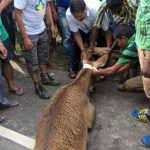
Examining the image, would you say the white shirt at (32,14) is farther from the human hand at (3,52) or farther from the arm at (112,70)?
the arm at (112,70)

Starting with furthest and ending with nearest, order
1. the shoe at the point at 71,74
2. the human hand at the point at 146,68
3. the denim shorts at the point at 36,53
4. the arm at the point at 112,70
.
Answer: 1. the shoe at the point at 71,74
2. the denim shorts at the point at 36,53
3. the arm at the point at 112,70
4. the human hand at the point at 146,68

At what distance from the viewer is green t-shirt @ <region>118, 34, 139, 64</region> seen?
4954mm

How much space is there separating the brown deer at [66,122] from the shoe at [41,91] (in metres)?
1.08

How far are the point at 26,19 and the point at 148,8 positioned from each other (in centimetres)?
220

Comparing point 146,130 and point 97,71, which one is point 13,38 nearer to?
point 97,71

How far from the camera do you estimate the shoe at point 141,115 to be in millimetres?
5016

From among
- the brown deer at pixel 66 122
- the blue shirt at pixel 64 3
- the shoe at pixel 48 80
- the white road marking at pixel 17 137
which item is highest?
the blue shirt at pixel 64 3

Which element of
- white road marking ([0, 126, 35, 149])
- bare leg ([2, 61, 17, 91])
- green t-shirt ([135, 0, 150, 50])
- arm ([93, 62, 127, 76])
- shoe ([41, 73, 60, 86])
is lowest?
shoe ([41, 73, 60, 86])

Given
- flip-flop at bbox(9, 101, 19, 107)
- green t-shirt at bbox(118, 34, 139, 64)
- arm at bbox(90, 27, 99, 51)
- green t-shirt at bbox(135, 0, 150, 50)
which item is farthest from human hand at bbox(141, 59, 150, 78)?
flip-flop at bbox(9, 101, 19, 107)

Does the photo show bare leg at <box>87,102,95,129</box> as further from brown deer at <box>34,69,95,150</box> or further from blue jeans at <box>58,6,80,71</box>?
blue jeans at <box>58,6,80,71</box>

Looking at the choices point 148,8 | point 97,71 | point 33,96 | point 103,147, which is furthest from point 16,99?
point 148,8

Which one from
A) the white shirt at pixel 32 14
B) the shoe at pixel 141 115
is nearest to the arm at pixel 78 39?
the white shirt at pixel 32 14

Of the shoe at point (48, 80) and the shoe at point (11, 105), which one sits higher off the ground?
the shoe at point (11, 105)

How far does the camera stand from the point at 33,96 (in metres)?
6.05
